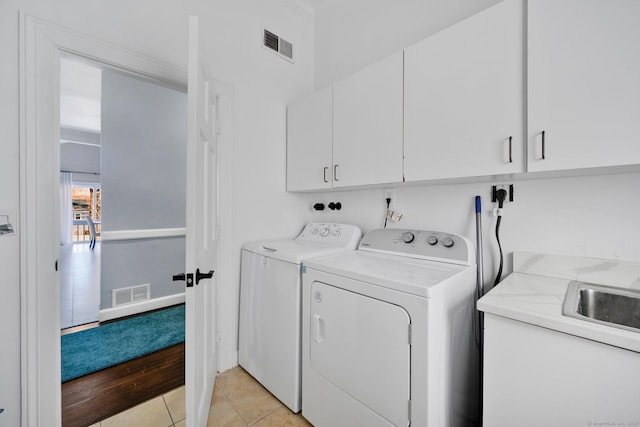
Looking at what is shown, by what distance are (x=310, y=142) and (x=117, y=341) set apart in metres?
2.46

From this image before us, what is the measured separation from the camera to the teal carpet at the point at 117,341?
1942 mm

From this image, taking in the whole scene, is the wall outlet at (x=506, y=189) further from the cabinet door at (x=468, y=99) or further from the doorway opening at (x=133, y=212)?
the doorway opening at (x=133, y=212)

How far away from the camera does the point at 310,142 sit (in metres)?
2.05

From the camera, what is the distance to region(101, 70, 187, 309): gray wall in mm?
2766

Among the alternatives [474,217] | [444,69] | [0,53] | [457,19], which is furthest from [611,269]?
[0,53]

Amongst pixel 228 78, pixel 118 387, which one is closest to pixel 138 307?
pixel 118 387

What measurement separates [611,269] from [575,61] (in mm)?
872

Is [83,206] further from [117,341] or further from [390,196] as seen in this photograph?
[390,196]

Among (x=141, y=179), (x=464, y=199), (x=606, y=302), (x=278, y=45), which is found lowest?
(x=606, y=302)

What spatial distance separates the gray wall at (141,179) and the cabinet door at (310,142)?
180cm

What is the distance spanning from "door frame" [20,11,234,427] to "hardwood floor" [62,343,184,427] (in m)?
0.24

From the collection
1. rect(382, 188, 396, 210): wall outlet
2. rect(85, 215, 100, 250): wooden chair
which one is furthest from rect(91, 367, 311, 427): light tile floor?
rect(85, 215, 100, 250): wooden chair

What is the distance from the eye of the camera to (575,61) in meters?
0.94

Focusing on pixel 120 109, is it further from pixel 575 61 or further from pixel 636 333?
pixel 636 333
